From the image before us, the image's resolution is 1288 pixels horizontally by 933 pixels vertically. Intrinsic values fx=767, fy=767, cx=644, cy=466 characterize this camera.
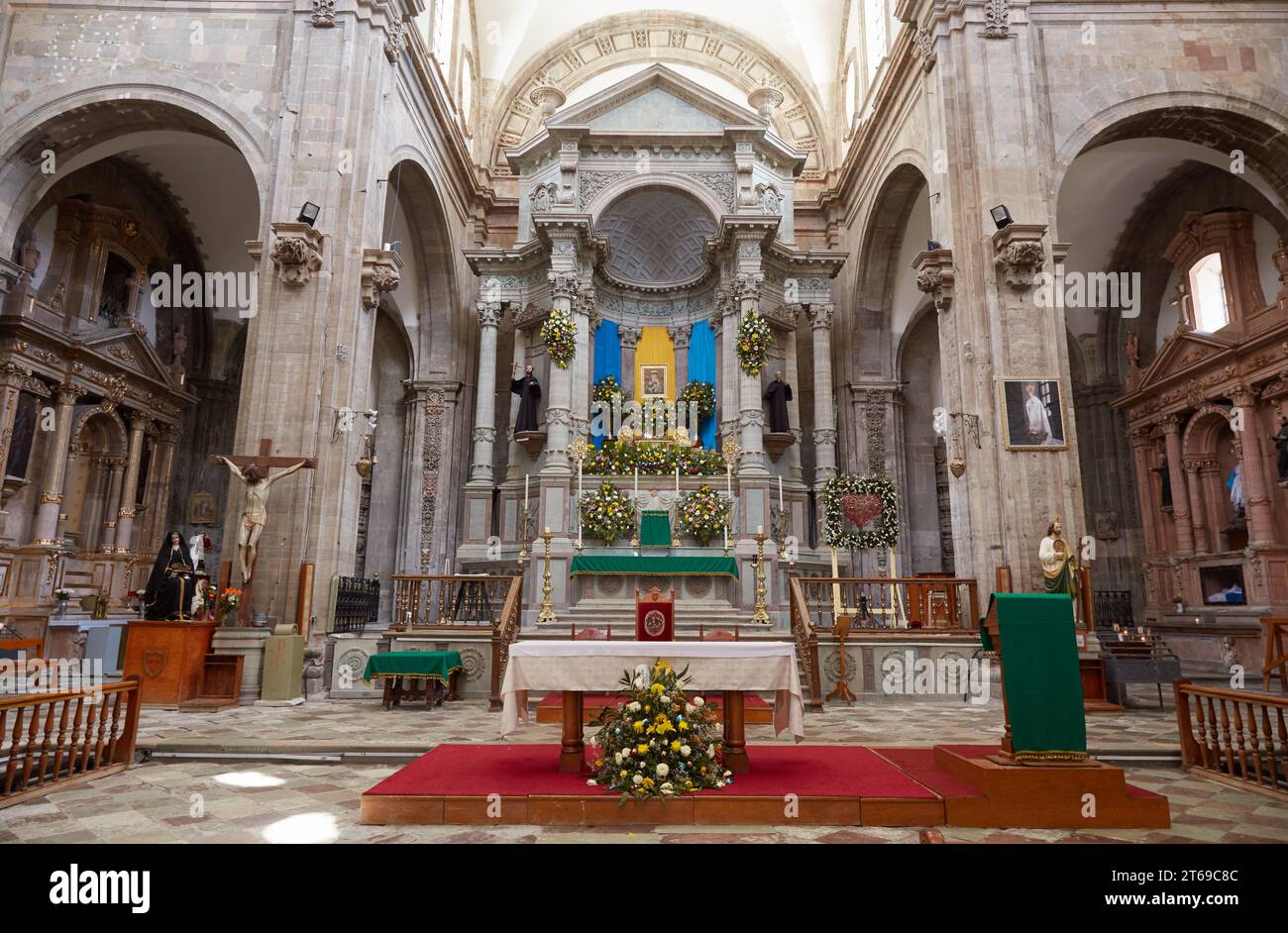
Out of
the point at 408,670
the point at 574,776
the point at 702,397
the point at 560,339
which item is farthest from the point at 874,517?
the point at 574,776

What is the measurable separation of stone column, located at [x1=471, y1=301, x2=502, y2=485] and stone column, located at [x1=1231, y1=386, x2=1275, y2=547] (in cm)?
1486

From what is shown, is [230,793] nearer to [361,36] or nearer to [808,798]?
[808,798]

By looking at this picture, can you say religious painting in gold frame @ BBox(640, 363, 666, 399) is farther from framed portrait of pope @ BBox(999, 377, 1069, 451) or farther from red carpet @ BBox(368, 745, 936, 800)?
red carpet @ BBox(368, 745, 936, 800)

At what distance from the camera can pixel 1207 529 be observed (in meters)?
15.6

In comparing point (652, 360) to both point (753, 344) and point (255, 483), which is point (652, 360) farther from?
point (255, 483)

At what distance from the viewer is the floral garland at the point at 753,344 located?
16.0m

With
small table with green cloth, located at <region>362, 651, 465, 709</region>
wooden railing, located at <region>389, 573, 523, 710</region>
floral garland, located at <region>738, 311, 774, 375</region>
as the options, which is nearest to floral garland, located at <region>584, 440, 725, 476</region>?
floral garland, located at <region>738, 311, 774, 375</region>

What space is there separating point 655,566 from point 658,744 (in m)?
9.12

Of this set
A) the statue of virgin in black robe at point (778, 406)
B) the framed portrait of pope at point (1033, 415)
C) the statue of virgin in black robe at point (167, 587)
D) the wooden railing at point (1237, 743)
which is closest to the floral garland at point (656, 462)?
the statue of virgin in black robe at point (778, 406)

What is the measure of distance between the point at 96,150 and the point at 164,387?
5.77m

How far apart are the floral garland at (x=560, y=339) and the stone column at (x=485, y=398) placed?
2.18m

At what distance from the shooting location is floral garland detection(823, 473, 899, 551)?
11.9m
